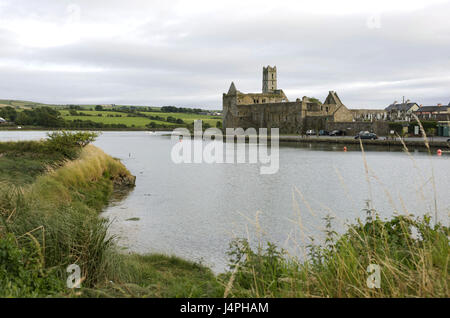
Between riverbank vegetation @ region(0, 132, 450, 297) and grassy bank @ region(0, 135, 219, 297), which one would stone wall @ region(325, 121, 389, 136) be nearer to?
grassy bank @ region(0, 135, 219, 297)

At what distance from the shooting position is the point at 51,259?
16.9ft

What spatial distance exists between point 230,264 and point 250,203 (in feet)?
32.4

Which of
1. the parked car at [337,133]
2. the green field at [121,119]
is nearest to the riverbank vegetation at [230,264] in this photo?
the parked car at [337,133]

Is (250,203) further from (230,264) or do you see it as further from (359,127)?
(359,127)

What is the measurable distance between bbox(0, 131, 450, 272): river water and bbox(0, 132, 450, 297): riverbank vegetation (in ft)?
1.32

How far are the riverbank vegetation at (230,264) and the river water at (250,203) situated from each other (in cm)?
40

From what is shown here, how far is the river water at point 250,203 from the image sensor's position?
31.0ft

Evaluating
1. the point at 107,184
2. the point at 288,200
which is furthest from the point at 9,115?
the point at 288,200

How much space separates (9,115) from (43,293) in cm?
8821

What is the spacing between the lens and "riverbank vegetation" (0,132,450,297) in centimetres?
381

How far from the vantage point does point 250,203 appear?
15367mm

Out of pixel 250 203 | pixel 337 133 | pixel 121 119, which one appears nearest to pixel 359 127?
pixel 337 133

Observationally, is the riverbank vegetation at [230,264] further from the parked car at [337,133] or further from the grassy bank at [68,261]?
the parked car at [337,133]
